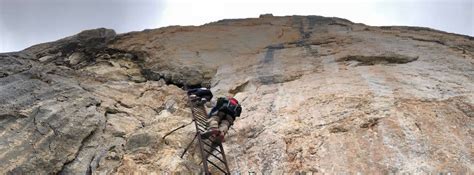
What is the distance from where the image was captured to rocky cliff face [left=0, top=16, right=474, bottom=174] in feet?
25.2

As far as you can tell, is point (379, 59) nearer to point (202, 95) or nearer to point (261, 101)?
point (261, 101)

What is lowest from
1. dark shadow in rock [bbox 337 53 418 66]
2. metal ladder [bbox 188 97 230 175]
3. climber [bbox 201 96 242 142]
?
metal ladder [bbox 188 97 230 175]

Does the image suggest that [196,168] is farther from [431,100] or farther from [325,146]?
[431,100]

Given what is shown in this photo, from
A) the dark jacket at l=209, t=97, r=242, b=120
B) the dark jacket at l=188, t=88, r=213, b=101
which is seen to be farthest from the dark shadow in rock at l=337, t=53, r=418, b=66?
the dark jacket at l=209, t=97, r=242, b=120

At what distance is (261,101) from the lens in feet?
33.7

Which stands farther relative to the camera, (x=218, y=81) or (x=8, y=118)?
(x=218, y=81)

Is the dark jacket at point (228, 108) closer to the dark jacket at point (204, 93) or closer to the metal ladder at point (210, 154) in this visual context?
the metal ladder at point (210, 154)

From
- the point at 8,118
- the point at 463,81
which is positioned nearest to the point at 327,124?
the point at 463,81

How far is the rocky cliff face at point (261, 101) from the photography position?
7668 millimetres

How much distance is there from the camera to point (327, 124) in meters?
8.45

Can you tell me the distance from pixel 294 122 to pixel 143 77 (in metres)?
5.85

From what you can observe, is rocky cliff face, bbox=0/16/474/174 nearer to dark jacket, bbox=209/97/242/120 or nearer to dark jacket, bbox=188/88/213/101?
dark jacket, bbox=209/97/242/120

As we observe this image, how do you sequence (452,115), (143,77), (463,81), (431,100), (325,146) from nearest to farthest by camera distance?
(325,146) → (452,115) → (431,100) → (463,81) → (143,77)

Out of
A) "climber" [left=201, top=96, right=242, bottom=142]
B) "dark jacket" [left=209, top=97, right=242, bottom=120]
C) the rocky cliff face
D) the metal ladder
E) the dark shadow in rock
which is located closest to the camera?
the metal ladder
